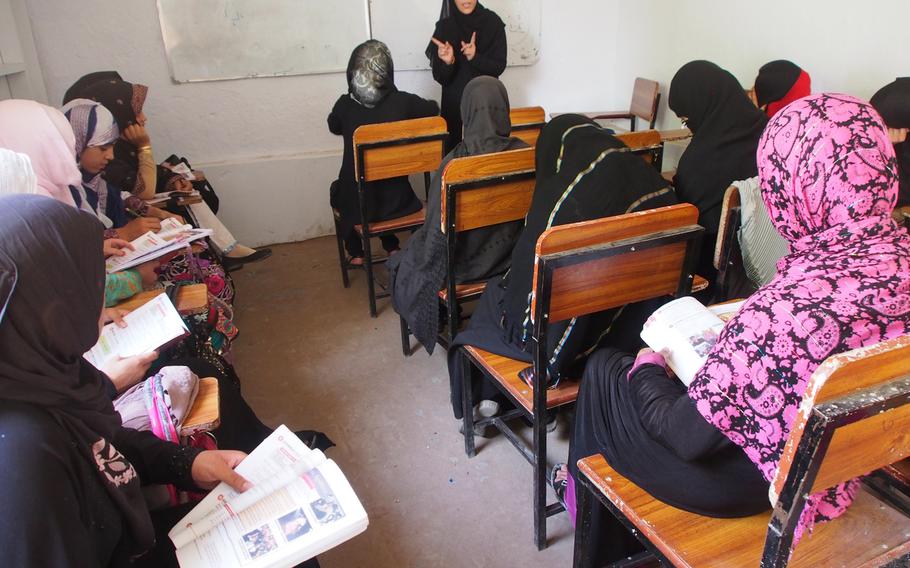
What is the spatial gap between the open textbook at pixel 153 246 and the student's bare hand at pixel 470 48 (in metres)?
2.34

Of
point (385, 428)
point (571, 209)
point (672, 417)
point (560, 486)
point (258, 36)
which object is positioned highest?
point (258, 36)

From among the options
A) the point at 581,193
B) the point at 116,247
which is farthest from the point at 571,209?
the point at 116,247

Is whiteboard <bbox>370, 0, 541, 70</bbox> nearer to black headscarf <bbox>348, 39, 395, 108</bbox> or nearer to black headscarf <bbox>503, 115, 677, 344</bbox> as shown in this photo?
black headscarf <bbox>348, 39, 395, 108</bbox>

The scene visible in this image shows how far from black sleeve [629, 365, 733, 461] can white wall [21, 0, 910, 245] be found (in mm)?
2552

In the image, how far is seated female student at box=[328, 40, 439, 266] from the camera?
2924 millimetres

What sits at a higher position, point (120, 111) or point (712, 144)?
point (120, 111)

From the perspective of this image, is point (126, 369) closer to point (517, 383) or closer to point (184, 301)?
point (184, 301)

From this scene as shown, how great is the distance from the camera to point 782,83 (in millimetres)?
2998

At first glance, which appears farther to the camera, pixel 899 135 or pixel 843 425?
pixel 899 135

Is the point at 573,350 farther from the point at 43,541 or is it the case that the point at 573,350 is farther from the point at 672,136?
the point at 672,136

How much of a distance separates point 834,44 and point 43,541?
3645 millimetres

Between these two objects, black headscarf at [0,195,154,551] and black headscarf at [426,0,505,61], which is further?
black headscarf at [426,0,505,61]

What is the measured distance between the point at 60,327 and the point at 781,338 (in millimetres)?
996

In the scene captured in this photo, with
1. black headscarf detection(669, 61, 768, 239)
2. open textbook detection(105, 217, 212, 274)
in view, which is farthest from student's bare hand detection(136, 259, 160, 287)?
black headscarf detection(669, 61, 768, 239)
